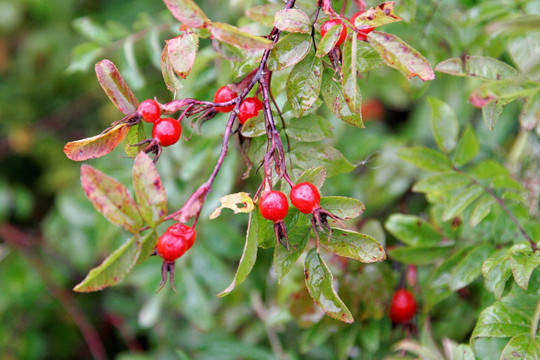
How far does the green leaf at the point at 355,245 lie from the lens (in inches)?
30.2

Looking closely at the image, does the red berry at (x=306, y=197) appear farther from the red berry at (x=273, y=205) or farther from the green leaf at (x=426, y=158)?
the green leaf at (x=426, y=158)

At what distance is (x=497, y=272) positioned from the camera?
0.93 metres

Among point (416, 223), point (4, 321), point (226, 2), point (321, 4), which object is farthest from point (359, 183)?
point (4, 321)

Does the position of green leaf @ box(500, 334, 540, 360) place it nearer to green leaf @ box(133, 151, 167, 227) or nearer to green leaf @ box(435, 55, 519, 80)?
green leaf @ box(435, 55, 519, 80)

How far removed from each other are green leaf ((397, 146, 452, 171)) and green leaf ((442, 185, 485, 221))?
9 cm

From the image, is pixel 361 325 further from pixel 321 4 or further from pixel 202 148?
pixel 321 4

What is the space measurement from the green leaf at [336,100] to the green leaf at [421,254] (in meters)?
0.48

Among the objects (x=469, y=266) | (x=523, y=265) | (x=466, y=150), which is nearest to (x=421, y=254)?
(x=469, y=266)

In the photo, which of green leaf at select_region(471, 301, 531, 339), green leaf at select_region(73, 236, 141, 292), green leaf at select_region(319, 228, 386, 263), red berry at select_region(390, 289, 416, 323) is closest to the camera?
green leaf at select_region(73, 236, 141, 292)

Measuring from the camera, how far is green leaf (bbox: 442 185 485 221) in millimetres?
1065

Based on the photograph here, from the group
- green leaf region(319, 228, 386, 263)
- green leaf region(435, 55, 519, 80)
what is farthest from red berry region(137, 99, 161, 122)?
green leaf region(435, 55, 519, 80)

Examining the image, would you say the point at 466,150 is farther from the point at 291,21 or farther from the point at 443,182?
the point at 291,21

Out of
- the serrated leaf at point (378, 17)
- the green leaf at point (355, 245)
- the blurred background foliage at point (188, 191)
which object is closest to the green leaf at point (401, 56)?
the serrated leaf at point (378, 17)

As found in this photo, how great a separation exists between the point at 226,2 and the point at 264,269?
1.07 meters
